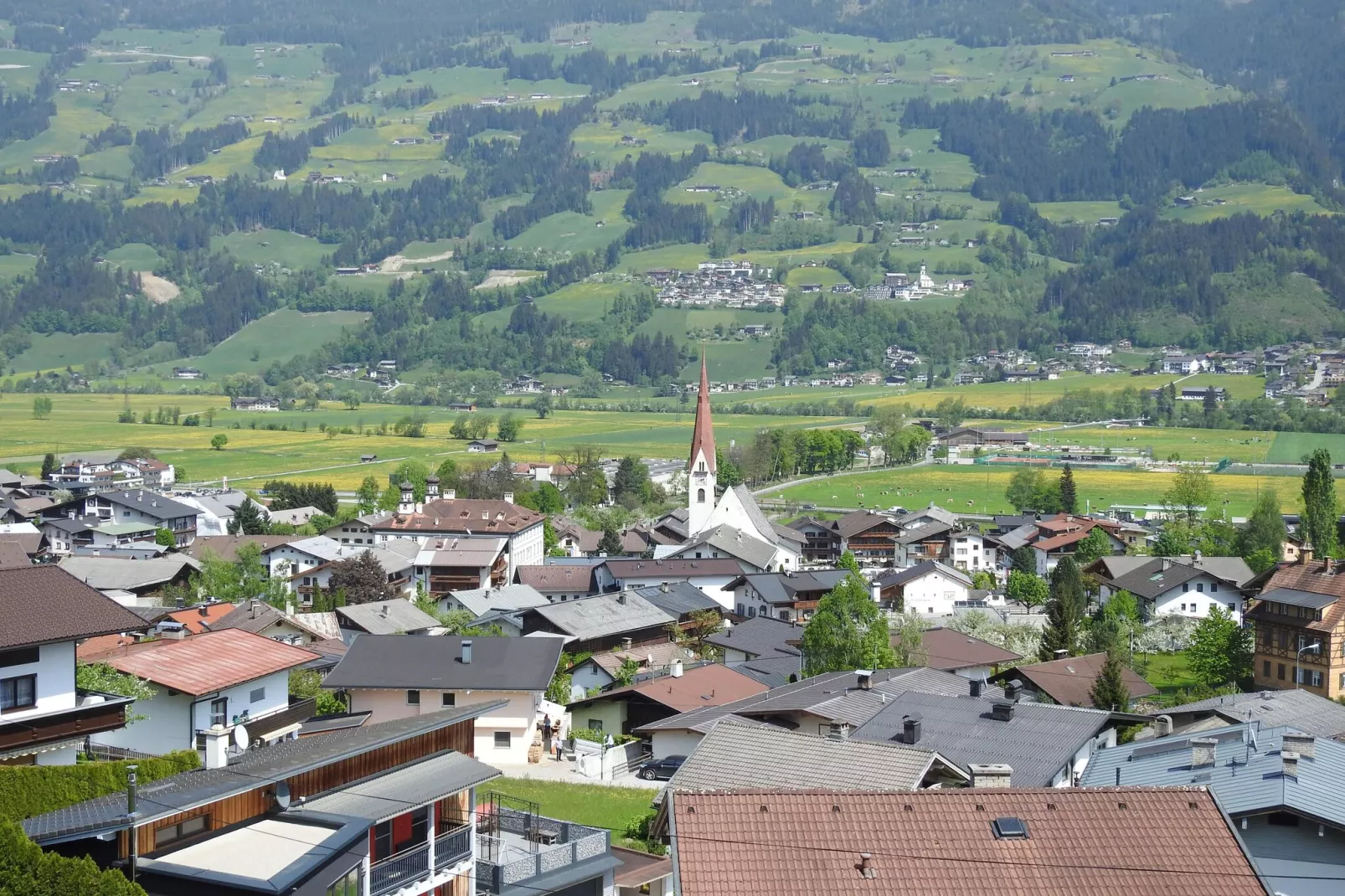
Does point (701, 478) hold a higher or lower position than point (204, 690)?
lower

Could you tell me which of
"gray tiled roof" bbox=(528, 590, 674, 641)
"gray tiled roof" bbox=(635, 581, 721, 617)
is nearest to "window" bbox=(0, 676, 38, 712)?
"gray tiled roof" bbox=(528, 590, 674, 641)

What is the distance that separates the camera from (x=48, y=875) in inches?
440

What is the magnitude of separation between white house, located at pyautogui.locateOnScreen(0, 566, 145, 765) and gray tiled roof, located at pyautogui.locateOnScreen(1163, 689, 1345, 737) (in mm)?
17286

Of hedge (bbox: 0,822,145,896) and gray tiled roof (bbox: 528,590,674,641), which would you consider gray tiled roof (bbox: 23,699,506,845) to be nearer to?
hedge (bbox: 0,822,145,896)

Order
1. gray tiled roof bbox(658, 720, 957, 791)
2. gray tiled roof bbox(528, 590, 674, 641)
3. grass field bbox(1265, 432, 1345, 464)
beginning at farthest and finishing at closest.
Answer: grass field bbox(1265, 432, 1345, 464), gray tiled roof bbox(528, 590, 674, 641), gray tiled roof bbox(658, 720, 957, 791)

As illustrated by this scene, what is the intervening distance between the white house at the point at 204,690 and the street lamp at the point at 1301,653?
81.6ft

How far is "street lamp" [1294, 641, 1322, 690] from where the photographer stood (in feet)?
127

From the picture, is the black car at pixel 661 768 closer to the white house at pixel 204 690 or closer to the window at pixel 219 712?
the white house at pixel 204 690

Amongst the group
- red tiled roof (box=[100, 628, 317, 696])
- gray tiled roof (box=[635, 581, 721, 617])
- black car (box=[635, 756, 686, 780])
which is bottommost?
gray tiled roof (box=[635, 581, 721, 617])

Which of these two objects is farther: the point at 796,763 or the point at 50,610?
the point at 796,763

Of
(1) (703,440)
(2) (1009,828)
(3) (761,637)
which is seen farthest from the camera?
(1) (703,440)

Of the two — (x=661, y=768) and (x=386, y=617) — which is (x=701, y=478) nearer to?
(x=386, y=617)

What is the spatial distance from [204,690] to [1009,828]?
44.4ft

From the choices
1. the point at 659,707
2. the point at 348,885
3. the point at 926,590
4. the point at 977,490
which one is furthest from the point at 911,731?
the point at 977,490
